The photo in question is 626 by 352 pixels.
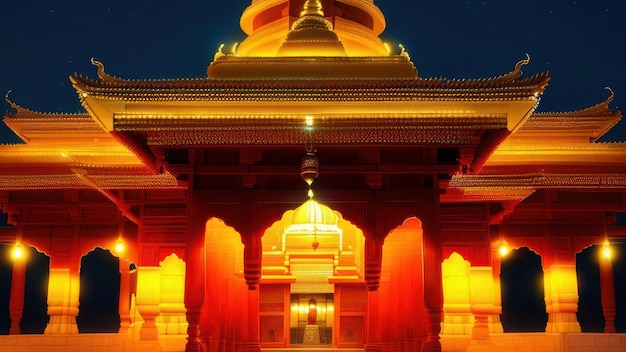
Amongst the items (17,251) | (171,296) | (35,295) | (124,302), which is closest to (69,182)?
(17,251)

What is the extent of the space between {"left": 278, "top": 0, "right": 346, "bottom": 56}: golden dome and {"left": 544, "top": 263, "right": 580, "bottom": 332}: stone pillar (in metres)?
9.28

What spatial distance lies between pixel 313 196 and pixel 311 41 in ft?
13.4

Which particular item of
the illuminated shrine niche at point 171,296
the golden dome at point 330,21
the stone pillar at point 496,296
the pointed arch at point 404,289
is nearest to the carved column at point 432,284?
the pointed arch at point 404,289

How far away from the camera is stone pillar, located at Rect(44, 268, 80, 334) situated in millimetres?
22172

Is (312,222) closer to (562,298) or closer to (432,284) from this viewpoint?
(432,284)

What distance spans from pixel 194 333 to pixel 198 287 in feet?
2.98

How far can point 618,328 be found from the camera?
34938mm

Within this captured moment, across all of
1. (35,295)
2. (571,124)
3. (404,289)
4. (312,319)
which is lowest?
Result: (312,319)

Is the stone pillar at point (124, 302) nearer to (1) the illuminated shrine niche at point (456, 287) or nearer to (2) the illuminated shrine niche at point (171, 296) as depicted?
(2) the illuminated shrine niche at point (171, 296)

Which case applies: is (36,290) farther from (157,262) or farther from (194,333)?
(194,333)

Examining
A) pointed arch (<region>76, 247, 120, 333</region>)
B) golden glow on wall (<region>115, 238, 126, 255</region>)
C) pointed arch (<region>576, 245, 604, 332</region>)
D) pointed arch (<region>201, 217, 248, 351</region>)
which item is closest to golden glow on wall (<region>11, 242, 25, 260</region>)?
golden glow on wall (<region>115, 238, 126, 255</region>)

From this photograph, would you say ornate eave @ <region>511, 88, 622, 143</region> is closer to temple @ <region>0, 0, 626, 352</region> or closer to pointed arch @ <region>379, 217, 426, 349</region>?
temple @ <region>0, 0, 626, 352</region>

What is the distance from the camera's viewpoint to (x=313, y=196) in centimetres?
1584

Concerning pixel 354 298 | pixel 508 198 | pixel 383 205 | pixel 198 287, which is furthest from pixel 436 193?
pixel 354 298
